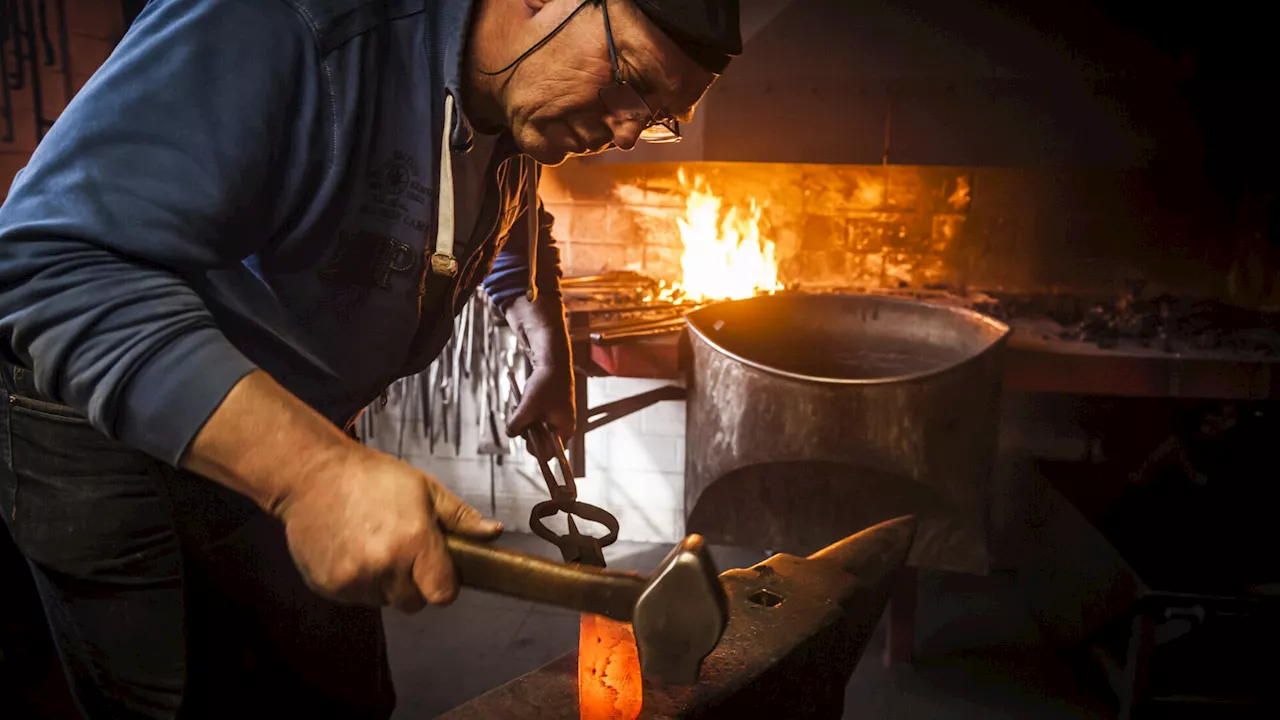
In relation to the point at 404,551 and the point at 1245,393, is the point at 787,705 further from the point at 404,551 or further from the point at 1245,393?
the point at 1245,393

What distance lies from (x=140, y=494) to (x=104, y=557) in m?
0.12

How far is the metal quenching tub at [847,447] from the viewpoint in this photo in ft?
7.14

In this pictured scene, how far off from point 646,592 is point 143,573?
92 centimetres

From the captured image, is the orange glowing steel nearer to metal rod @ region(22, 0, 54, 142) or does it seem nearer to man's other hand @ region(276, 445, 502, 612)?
man's other hand @ region(276, 445, 502, 612)

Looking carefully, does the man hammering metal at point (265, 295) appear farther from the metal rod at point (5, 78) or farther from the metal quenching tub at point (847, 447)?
the metal rod at point (5, 78)

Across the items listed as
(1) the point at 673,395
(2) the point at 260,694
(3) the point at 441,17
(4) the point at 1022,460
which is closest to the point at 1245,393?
(4) the point at 1022,460

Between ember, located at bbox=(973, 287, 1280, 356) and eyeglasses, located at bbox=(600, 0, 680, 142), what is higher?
eyeglasses, located at bbox=(600, 0, 680, 142)

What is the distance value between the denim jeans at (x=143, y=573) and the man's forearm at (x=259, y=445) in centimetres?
49

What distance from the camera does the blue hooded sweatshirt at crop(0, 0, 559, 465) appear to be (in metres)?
0.78

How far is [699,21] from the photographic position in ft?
3.64

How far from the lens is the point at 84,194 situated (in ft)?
2.65

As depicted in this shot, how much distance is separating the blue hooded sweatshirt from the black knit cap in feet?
0.96

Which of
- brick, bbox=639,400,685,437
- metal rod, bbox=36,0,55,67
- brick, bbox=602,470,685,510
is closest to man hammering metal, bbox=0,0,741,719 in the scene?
brick, bbox=639,400,685,437

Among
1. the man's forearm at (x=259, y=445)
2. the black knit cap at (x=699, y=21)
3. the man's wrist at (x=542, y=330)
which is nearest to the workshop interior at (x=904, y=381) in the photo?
the man's wrist at (x=542, y=330)
